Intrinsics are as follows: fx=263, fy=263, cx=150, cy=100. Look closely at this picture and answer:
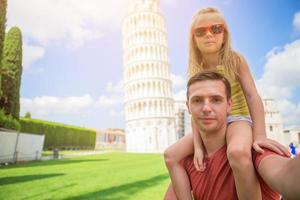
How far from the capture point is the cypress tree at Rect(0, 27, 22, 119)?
64.5 feet

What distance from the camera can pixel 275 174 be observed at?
Result: 1.01m

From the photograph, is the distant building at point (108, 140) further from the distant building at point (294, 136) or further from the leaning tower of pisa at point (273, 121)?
the distant building at point (294, 136)

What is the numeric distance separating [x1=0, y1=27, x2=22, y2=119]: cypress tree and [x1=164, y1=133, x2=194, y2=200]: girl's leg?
2080cm

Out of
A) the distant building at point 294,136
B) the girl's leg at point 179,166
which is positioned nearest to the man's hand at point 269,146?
the girl's leg at point 179,166

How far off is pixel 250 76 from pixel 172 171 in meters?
0.76

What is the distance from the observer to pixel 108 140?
66312 mm

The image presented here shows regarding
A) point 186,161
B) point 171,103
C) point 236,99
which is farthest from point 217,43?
point 171,103

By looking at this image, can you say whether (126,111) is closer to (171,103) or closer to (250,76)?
(171,103)

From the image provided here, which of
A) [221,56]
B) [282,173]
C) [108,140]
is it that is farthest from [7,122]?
[108,140]

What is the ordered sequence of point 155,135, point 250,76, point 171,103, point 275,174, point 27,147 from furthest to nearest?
point 171,103
point 155,135
point 27,147
point 250,76
point 275,174

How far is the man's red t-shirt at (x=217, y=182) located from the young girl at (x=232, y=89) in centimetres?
5

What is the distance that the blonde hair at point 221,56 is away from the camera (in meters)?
1.60

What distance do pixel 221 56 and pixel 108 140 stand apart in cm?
6639

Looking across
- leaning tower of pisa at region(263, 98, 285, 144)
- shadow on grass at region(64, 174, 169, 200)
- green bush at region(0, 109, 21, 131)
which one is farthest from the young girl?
leaning tower of pisa at region(263, 98, 285, 144)
